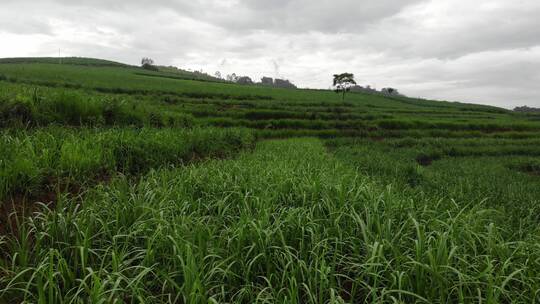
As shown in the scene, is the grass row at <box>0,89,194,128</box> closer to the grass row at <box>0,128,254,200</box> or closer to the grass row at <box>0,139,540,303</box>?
the grass row at <box>0,128,254,200</box>

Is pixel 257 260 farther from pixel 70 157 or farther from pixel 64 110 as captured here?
pixel 64 110

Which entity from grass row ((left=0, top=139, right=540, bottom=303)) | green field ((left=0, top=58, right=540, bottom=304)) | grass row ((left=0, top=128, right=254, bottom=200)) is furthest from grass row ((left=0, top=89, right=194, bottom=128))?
grass row ((left=0, top=139, right=540, bottom=303))

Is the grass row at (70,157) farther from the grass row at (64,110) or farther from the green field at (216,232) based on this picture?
the grass row at (64,110)

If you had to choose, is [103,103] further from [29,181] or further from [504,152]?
[504,152]

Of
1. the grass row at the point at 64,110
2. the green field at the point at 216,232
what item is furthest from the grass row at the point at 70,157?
the grass row at the point at 64,110

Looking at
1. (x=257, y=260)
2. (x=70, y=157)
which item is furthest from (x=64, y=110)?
(x=257, y=260)

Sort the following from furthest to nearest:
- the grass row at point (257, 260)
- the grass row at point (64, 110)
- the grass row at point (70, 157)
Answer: the grass row at point (64, 110) < the grass row at point (70, 157) < the grass row at point (257, 260)

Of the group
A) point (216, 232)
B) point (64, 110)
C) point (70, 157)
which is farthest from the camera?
point (64, 110)

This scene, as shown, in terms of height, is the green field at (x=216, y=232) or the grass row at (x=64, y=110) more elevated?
the grass row at (x=64, y=110)

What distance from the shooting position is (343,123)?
A: 3045cm

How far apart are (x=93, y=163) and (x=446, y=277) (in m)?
5.64

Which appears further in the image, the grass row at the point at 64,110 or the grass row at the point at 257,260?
the grass row at the point at 64,110

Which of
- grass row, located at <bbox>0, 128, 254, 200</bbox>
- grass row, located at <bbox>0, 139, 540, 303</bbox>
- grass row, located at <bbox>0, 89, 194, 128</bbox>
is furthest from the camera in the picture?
grass row, located at <bbox>0, 89, 194, 128</bbox>

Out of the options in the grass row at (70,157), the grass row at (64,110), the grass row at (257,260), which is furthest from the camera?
the grass row at (64,110)
